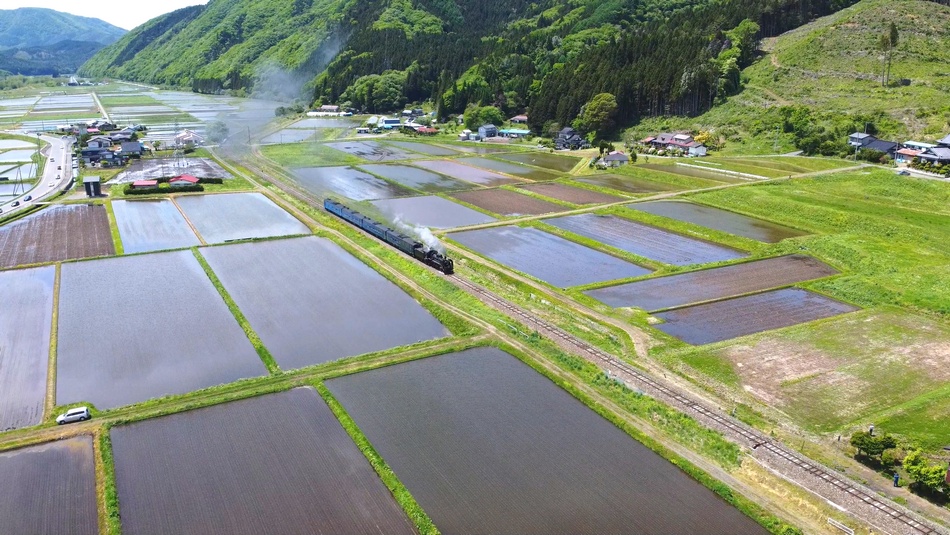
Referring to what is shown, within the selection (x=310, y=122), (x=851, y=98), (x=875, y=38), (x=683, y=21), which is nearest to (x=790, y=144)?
(x=851, y=98)

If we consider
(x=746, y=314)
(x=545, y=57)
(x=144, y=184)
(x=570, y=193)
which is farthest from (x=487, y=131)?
(x=746, y=314)

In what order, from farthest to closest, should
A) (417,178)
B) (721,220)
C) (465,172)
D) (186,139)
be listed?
(186,139)
(465,172)
(417,178)
(721,220)

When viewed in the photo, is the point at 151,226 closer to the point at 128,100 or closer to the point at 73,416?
the point at 73,416

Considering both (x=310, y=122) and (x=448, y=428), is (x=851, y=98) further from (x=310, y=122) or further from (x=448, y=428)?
(x=310, y=122)

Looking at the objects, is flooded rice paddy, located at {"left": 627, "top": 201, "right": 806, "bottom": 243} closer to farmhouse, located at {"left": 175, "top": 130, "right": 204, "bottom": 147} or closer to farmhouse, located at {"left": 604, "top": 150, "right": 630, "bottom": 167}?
farmhouse, located at {"left": 604, "top": 150, "right": 630, "bottom": 167}

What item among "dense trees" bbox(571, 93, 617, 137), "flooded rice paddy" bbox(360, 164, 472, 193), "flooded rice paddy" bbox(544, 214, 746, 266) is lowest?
"flooded rice paddy" bbox(544, 214, 746, 266)

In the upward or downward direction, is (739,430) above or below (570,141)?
below

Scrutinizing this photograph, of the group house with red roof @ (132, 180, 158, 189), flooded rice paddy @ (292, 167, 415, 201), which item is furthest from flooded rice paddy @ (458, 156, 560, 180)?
house with red roof @ (132, 180, 158, 189)

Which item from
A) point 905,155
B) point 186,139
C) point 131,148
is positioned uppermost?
point 186,139
